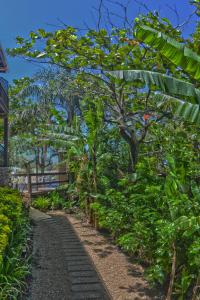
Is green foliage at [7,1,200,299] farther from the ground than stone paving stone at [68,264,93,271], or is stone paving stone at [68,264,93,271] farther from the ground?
green foliage at [7,1,200,299]

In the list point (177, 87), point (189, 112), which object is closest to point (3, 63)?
point (177, 87)

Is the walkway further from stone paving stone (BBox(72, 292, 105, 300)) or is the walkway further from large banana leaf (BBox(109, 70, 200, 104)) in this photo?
large banana leaf (BBox(109, 70, 200, 104))

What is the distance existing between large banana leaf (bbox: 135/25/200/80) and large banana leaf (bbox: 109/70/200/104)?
0.31m

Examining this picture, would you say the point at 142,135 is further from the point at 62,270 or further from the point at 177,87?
the point at 177,87

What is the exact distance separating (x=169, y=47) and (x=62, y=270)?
190 inches

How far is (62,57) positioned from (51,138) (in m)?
5.62

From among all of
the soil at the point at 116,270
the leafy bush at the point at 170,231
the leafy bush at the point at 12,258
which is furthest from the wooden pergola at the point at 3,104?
the leafy bush at the point at 170,231

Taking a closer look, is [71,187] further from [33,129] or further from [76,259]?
[33,129]

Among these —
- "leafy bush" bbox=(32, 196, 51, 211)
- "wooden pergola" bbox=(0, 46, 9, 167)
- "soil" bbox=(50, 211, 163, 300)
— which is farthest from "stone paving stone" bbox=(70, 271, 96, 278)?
"wooden pergola" bbox=(0, 46, 9, 167)

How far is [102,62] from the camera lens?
9188 millimetres

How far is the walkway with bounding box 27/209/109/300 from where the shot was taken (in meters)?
6.53

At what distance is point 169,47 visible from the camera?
5.59 m

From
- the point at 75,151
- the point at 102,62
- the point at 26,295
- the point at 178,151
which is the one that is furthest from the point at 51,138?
the point at 26,295

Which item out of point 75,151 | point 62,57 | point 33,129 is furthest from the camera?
point 33,129
